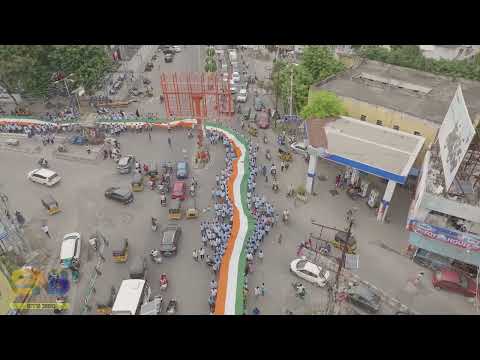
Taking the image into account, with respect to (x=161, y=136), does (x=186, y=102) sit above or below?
above

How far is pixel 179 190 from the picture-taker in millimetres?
28062

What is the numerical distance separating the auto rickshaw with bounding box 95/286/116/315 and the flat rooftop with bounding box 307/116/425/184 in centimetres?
1723

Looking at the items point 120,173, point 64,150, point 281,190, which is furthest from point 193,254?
point 64,150

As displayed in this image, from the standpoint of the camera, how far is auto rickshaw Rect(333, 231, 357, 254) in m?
23.6

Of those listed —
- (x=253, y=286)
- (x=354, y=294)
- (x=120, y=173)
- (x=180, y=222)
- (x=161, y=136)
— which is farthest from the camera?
(x=161, y=136)

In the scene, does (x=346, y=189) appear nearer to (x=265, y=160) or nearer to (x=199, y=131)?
(x=265, y=160)

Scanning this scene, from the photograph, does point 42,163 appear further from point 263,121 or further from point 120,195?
point 263,121

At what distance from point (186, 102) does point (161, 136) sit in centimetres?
481

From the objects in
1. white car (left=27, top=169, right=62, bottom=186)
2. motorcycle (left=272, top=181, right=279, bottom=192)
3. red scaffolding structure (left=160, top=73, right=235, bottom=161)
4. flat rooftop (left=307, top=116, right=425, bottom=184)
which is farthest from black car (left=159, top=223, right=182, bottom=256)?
white car (left=27, top=169, right=62, bottom=186)

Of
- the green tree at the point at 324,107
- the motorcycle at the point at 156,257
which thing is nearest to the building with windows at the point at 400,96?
the green tree at the point at 324,107

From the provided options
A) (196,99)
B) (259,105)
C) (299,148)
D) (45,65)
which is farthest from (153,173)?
(45,65)

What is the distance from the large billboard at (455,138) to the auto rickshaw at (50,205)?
89.9 ft

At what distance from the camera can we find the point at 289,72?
1452 inches

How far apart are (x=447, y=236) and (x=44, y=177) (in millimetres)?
30739
